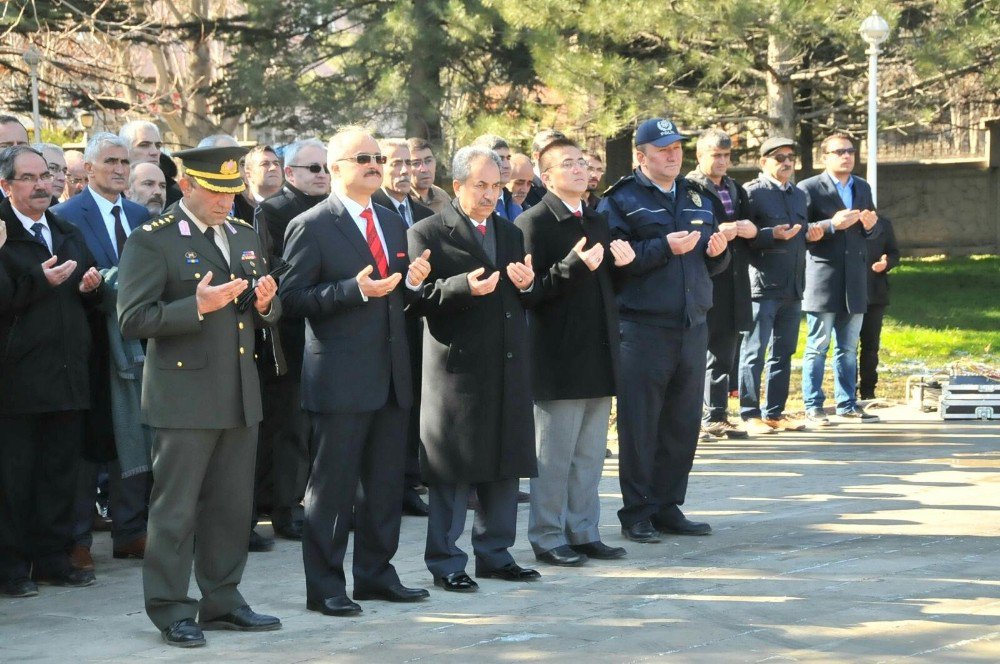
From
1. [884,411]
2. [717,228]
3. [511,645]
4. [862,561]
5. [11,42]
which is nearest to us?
[511,645]

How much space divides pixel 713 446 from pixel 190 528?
5788mm

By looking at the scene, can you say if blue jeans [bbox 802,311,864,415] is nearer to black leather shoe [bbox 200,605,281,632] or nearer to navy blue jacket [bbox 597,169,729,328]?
navy blue jacket [bbox 597,169,729,328]

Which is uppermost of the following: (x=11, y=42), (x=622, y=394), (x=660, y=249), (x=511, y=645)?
(x=11, y=42)

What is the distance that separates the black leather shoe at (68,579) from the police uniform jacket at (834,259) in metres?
6.60

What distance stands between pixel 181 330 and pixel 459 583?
1.81m

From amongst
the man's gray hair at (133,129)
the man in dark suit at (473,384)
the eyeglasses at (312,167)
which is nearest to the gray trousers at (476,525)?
the man in dark suit at (473,384)

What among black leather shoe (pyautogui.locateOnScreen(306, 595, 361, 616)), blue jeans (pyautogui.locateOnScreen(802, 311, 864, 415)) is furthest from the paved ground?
blue jeans (pyautogui.locateOnScreen(802, 311, 864, 415))

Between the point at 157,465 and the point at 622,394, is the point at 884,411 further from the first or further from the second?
the point at 157,465

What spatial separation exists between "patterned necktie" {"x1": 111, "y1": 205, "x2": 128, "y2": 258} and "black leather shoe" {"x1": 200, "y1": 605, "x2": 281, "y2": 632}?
93.2 inches

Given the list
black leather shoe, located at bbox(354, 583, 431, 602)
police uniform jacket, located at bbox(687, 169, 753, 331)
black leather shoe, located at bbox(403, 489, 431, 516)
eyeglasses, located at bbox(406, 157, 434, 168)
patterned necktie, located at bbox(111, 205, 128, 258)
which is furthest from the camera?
police uniform jacket, located at bbox(687, 169, 753, 331)

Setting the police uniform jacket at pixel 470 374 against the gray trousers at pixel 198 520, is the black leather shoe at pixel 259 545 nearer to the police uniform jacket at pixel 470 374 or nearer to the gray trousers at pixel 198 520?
the police uniform jacket at pixel 470 374

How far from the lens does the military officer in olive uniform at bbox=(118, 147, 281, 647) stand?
5.89m

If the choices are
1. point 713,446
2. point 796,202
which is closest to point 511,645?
point 713,446

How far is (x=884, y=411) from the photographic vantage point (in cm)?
1260
